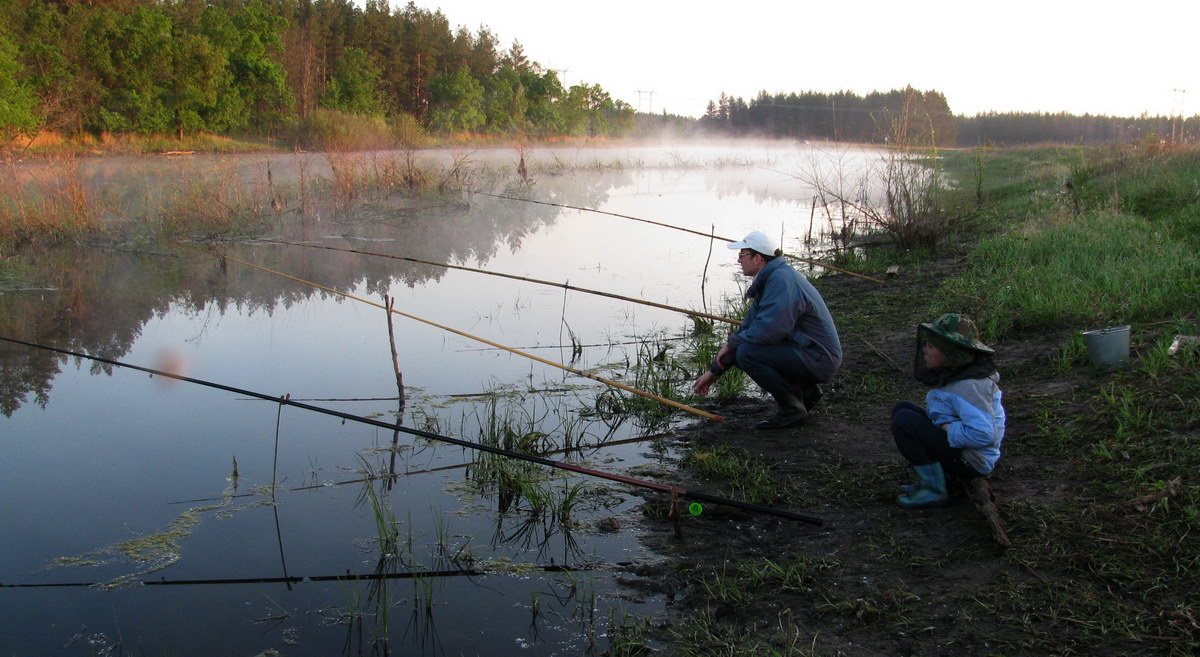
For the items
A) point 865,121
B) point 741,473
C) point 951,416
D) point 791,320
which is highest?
point 865,121

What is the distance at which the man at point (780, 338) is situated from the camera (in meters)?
5.06

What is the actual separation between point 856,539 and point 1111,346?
94.3 inches

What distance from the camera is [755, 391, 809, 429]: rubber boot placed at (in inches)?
208

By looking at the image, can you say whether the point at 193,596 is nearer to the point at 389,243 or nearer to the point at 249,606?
the point at 249,606

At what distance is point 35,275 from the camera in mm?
10867

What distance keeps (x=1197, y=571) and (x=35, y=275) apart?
1241cm

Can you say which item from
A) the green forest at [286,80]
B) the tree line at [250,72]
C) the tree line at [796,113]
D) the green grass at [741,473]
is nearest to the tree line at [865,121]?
the tree line at [796,113]

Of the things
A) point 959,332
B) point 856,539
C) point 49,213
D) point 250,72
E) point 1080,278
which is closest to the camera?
point 959,332

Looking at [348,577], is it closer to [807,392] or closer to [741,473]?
[741,473]

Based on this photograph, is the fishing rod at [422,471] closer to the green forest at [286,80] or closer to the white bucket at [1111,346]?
the white bucket at [1111,346]

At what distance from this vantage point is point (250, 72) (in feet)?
109

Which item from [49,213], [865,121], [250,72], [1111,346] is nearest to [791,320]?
[1111,346]

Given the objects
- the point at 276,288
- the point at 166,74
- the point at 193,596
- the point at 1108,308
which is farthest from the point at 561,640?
the point at 166,74

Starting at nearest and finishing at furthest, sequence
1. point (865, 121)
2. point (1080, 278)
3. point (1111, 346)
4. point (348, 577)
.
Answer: point (348, 577), point (1111, 346), point (1080, 278), point (865, 121)
